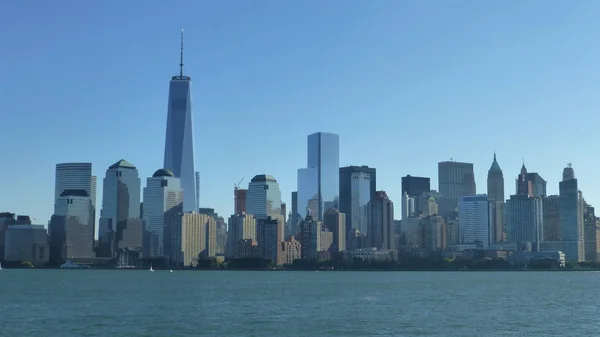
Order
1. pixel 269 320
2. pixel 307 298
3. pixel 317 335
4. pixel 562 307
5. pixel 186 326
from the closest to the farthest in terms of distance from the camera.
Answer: pixel 317 335 → pixel 186 326 → pixel 269 320 → pixel 562 307 → pixel 307 298

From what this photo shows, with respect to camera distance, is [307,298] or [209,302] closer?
[209,302]

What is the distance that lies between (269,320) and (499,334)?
22863mm

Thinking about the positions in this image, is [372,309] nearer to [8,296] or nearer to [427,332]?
[427,332]

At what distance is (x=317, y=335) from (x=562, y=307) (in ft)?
152

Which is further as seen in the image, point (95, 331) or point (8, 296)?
point (8, 296)

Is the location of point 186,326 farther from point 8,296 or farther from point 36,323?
point 8,296

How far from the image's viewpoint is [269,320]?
86625 mm

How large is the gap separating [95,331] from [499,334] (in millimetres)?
34052

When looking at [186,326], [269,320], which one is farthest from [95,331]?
[269,320]

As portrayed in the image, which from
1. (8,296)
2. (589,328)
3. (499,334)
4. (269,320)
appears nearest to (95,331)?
(269,320)

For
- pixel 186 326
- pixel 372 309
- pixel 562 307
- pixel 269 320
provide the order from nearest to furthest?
pixel 186 326 → pixel 269 320 → pixel 372 309 → pixel 562 307

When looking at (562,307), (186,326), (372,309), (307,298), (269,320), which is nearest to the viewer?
(186,326)

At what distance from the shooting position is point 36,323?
82.8 metres

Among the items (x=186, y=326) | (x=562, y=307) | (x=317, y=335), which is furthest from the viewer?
(x=562, y=307)
